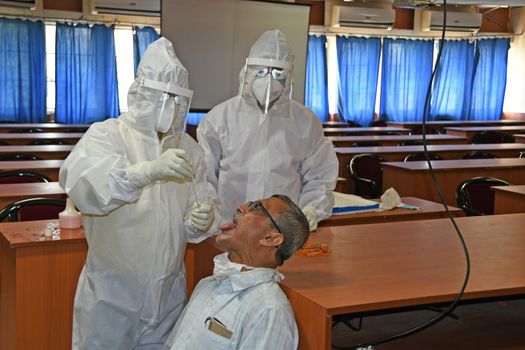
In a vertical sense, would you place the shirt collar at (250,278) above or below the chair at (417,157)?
above

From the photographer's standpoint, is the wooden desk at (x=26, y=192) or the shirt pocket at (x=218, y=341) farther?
the wooden desk at (x=26, y=192)

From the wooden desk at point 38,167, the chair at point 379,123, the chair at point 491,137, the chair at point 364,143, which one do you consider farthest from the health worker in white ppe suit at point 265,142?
the chair at point 379,123


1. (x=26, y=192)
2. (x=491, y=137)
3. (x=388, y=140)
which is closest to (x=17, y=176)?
(x=26, y=192)

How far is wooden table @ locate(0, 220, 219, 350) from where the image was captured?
101 inches

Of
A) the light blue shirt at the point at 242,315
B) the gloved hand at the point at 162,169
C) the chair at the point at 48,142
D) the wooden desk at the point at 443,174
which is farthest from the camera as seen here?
the chair at the point at 48,142

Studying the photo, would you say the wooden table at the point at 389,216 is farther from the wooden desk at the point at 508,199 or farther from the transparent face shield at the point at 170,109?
the transparent face shield at the point at 170,109

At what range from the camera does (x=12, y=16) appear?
385 inches

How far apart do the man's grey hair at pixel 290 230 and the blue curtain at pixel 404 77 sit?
10937 millimetres

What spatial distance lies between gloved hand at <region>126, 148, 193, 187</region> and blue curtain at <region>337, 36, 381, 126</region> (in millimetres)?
10343

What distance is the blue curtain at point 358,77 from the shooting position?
39.5ft

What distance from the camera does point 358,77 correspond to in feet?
40.0

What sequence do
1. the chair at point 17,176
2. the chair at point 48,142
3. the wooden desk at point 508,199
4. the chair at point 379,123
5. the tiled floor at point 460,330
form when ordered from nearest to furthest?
the tiled floor at point 460,330, the wooden desk at point 508,199, the chair at point 17,176, the chair at point 48,142, the chair at point 379,123

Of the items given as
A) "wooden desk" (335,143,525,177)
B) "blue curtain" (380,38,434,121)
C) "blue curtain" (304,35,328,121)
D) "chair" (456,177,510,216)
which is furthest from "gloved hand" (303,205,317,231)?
"blue curtain" (380,38,434,121)

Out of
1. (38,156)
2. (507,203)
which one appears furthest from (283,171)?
(38,156)
